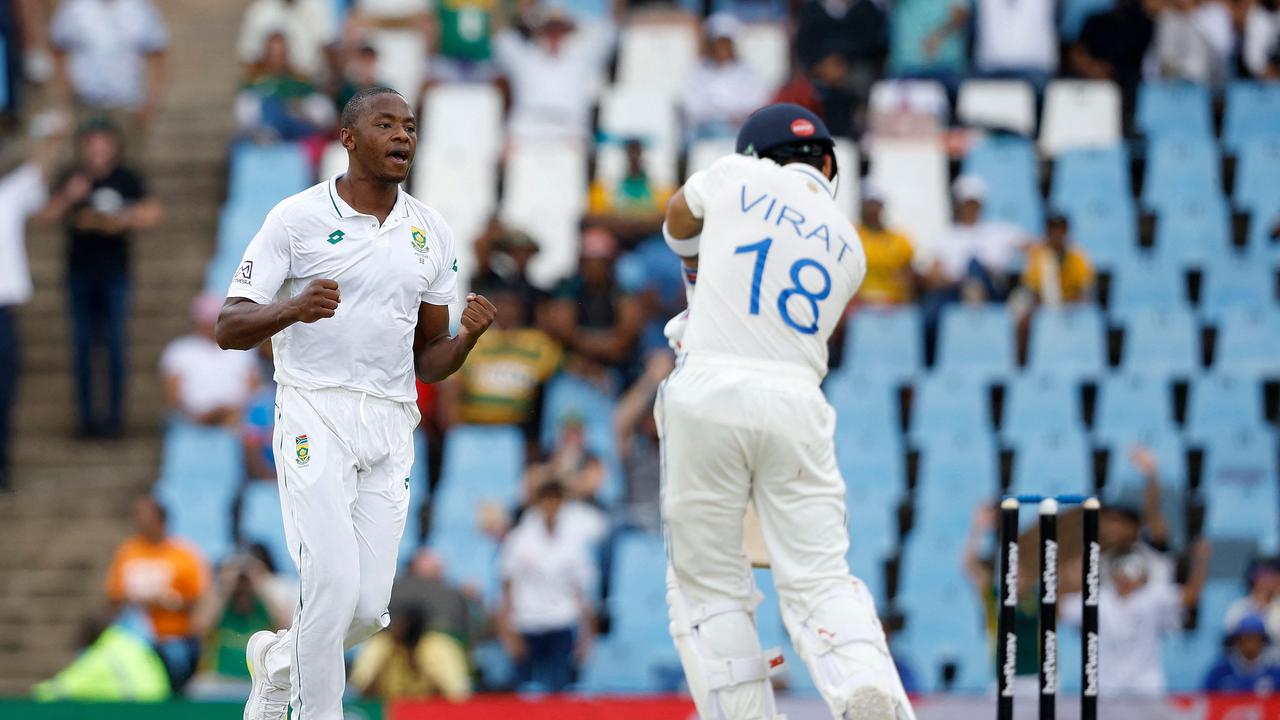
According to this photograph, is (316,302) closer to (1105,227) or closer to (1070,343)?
(1070,343)

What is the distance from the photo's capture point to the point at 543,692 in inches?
493

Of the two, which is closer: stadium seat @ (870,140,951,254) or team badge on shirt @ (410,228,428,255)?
team badge on shirt @ (410,228,428,255)

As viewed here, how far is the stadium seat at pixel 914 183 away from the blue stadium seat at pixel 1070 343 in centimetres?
150

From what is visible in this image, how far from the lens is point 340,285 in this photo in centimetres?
684

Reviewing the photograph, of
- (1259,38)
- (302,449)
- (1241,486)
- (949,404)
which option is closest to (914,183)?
(949,404)

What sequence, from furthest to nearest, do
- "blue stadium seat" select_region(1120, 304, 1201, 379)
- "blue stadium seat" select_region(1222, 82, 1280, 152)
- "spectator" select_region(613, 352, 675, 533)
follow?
"blue stadium seat" select_region(1222, 82, 1280, 152)
"blue stadium seat" select_region(1120, 304, 1201, 379)
"spectator" select_region(613, 352, 675, 533)

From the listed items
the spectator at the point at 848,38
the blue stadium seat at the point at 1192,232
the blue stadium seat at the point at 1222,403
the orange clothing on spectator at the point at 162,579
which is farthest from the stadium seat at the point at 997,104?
the orange clothing on spectator at the point at 162,579

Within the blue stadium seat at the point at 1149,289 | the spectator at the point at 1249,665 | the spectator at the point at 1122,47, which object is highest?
the spectator at the point at 1122,47

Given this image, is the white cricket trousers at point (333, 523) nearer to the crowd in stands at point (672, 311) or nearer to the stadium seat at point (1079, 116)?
the crowd in stands at point (672, 311)

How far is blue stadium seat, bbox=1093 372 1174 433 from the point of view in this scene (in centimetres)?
1373

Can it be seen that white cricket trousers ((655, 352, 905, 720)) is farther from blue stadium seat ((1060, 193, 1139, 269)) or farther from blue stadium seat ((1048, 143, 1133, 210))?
blue stadium seat ((1048, 143, 1133, 210))

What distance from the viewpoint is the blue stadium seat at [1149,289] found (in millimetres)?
14578

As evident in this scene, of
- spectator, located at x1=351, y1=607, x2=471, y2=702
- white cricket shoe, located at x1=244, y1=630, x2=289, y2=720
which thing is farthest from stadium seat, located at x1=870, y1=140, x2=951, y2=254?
white cricket shoe, located at x1=244, y1=630, x2=289, y2=720

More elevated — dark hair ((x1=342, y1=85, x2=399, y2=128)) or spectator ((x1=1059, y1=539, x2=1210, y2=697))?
dark hair ((x1=342, y1=85, x2=399, y2=128))
